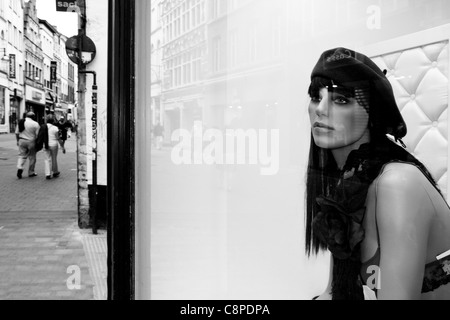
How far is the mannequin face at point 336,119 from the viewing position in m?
1.84

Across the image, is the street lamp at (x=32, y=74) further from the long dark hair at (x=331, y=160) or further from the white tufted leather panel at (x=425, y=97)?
the white tufted leather panel at (x=425, y=97)

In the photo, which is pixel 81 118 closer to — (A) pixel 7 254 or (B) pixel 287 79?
(A) pixel 7 254

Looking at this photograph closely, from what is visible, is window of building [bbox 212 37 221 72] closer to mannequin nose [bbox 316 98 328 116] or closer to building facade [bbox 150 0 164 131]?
building facade [bbox 150 0 164 131]

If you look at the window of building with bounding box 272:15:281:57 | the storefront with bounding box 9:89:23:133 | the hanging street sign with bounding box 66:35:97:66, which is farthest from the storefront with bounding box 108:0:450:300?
the storefront with bounding box 9:89:23:133

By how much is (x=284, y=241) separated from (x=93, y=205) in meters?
0.85

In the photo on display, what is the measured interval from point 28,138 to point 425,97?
1.60 meters

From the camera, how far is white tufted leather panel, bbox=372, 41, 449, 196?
180 centimetres

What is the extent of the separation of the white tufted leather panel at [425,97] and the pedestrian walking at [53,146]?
1347 mm

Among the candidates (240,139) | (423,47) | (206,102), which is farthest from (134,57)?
(423,47)

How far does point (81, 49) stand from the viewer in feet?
6.76

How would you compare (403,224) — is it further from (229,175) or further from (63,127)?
(63,127)

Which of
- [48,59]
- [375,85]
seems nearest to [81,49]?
[48,59]

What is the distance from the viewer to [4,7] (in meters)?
1.92

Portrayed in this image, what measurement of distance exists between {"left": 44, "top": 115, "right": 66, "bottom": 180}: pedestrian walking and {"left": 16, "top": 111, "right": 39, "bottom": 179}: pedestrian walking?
0.18 feet
